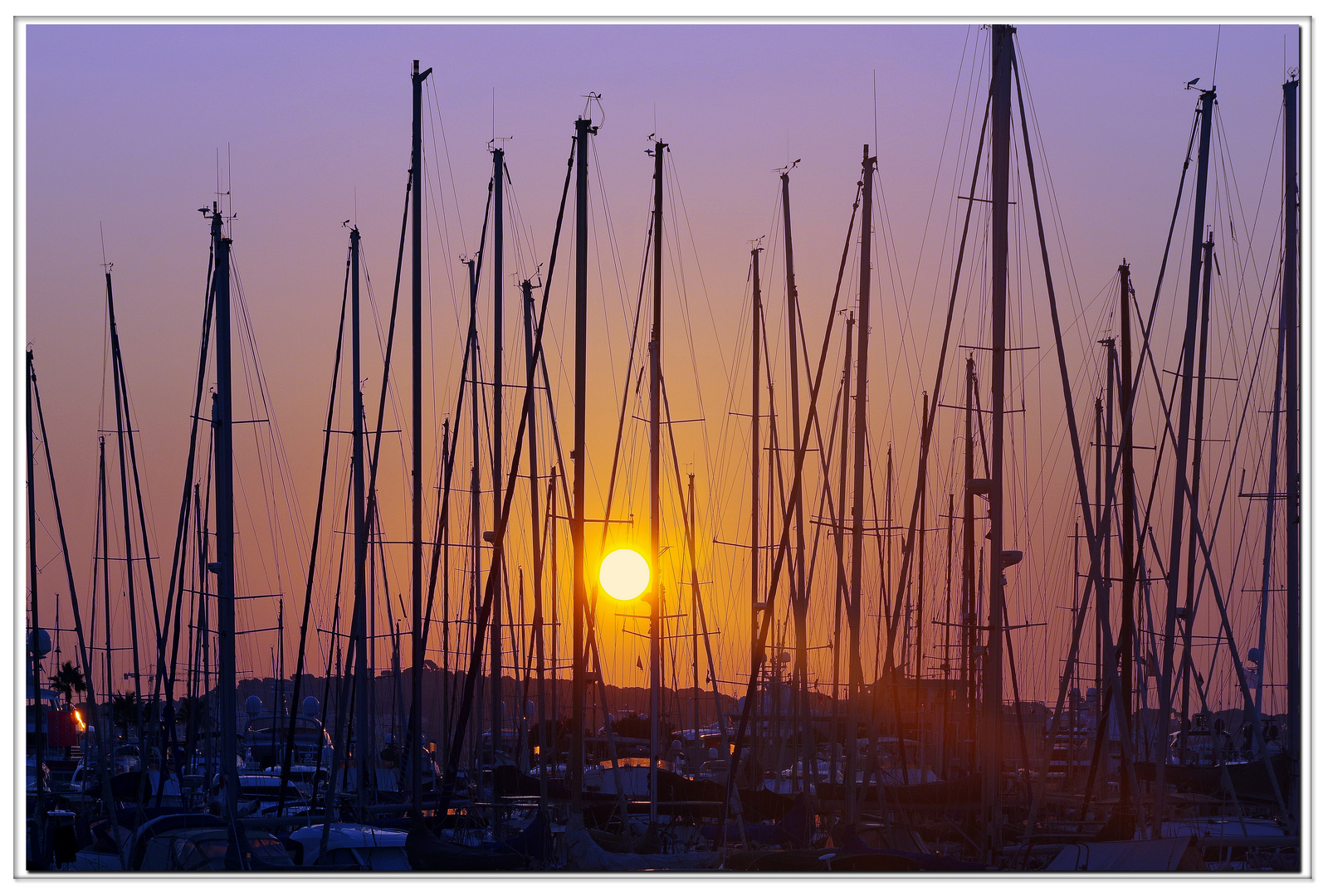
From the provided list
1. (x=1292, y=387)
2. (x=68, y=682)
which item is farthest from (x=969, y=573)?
(x=68, y=682)

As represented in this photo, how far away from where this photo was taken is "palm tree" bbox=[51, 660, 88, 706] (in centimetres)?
4472

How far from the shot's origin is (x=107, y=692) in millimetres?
27859

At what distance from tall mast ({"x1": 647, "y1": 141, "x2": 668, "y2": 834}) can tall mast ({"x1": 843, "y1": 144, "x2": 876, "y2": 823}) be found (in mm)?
2572

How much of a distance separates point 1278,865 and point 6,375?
1327 centimetres

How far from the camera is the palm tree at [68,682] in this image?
147 ft

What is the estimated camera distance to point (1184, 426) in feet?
61.6

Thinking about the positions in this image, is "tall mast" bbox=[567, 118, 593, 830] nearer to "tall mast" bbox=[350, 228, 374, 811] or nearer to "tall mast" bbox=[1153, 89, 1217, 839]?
"tall mast" bbox=[350, 228, 374, 811]

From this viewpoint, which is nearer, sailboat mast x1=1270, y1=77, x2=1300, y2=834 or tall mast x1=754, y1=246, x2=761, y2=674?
sailboat mast x1=1270, y1=77, x2=1300, y2=834

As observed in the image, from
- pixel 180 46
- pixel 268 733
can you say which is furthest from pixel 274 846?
pixel 268 733

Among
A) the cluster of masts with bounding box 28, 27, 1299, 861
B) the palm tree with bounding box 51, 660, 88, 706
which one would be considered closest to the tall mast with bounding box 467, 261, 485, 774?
the cluster of masts with bounding box 28, 27, 1299, 861

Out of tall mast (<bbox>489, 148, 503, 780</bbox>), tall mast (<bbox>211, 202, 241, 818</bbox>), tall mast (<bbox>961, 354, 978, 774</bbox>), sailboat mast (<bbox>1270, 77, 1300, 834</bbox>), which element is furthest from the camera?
tall mast (<bbox>961, 354, 978, 774</bbox>)

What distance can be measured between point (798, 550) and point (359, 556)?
6540 millimetres

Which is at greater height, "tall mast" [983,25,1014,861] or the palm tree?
"tall mast" [983,25,1014,861]

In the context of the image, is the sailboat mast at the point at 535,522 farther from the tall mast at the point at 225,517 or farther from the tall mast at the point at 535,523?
the tall mast at the point at 225,517
